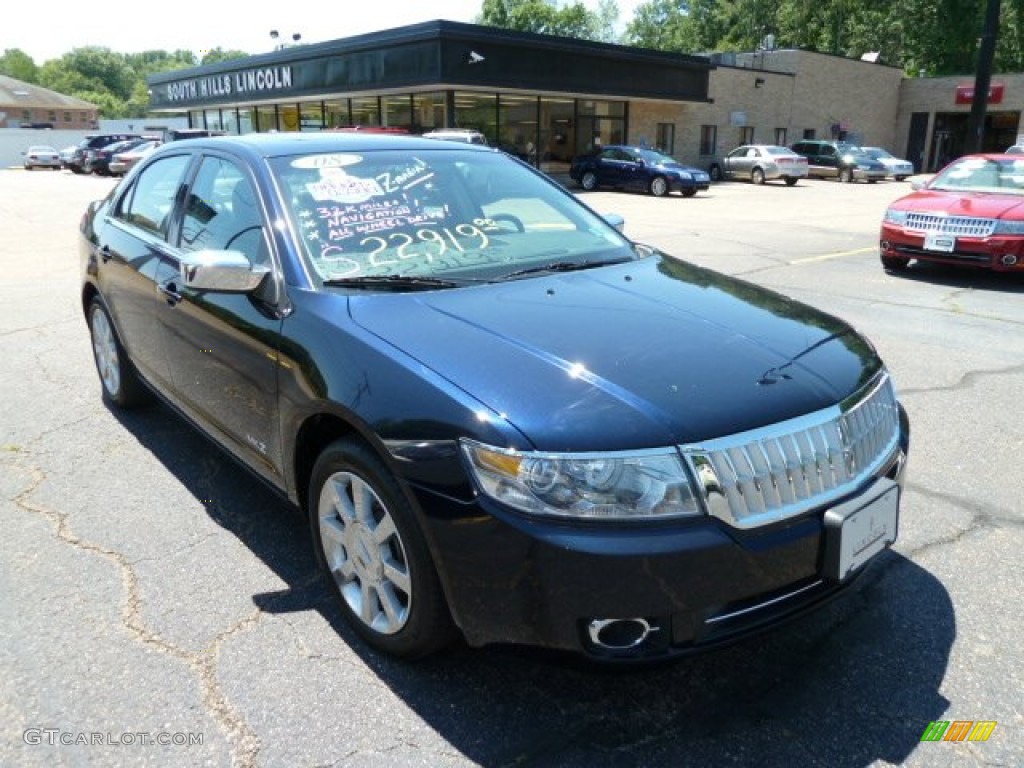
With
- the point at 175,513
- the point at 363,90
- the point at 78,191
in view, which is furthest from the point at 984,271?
the point at 78,191

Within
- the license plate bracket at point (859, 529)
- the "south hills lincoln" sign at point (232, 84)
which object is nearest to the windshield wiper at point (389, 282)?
Result: the license plate bracket at point (859, 529)

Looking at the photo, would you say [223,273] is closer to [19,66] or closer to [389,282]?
[389,282]

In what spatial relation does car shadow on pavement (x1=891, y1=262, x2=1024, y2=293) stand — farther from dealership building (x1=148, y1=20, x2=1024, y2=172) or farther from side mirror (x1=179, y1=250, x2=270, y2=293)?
dealership building (x1=148, y1=20, x2=1024, y2=172)

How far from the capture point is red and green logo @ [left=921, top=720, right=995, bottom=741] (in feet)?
7.54

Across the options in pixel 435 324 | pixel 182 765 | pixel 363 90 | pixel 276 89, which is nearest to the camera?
pixel 182 765

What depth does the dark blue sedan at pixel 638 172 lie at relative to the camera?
25047 millimetres

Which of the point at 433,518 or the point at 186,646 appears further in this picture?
the point at 186,646

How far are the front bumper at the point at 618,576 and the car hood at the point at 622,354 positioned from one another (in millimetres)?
243

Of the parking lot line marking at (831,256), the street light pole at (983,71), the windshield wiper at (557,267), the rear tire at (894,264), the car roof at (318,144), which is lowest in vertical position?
the parking lot line marking at (831,256)

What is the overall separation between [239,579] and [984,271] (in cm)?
1014

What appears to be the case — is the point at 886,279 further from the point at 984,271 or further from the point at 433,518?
the point at 433,518

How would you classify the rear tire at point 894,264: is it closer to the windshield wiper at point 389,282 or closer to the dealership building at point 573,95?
the windshield wiper at point 389,282

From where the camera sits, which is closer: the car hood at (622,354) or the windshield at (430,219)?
the car hood at (622,354)

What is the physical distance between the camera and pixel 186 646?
273cm
